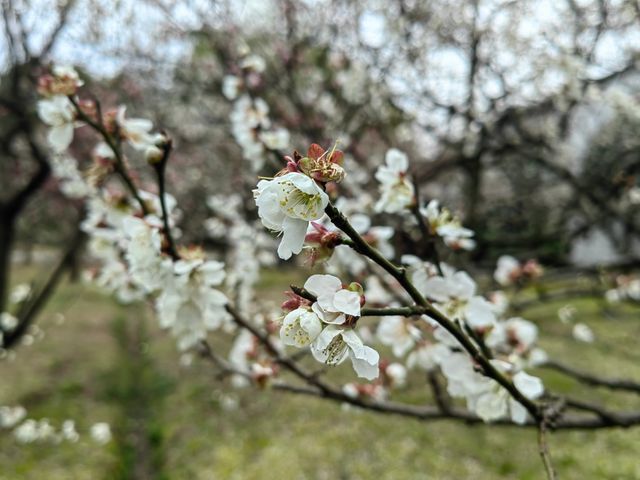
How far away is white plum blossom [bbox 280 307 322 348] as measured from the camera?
0.64 metres

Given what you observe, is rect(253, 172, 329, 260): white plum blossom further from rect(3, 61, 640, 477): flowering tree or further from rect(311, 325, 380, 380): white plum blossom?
rect(311, 325, 380, 380): white plum blossom

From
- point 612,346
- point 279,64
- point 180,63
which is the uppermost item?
point 279,64

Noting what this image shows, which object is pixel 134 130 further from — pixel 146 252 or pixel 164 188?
pixel 146 252

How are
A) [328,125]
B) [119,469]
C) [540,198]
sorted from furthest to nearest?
[540,198], [328,125], [119,469]

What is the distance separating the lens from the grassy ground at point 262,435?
3398 millimetres

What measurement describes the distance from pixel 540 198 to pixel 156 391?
25.6 feet

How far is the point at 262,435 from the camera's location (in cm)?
421

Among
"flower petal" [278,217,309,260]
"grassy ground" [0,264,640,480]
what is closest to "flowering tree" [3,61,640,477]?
"flower petal" [278,217,309,260]

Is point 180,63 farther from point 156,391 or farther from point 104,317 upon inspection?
point 104,317

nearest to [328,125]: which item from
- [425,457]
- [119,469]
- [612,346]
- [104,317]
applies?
[425,457]

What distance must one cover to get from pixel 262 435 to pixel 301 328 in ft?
13.0

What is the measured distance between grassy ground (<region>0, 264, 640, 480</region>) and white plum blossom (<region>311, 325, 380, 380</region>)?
10.0 feet

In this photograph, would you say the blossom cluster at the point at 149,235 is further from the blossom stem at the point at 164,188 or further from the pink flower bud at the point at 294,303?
the pink flower bud at the point at 294,303

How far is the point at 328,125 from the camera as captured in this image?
5.02 meters
